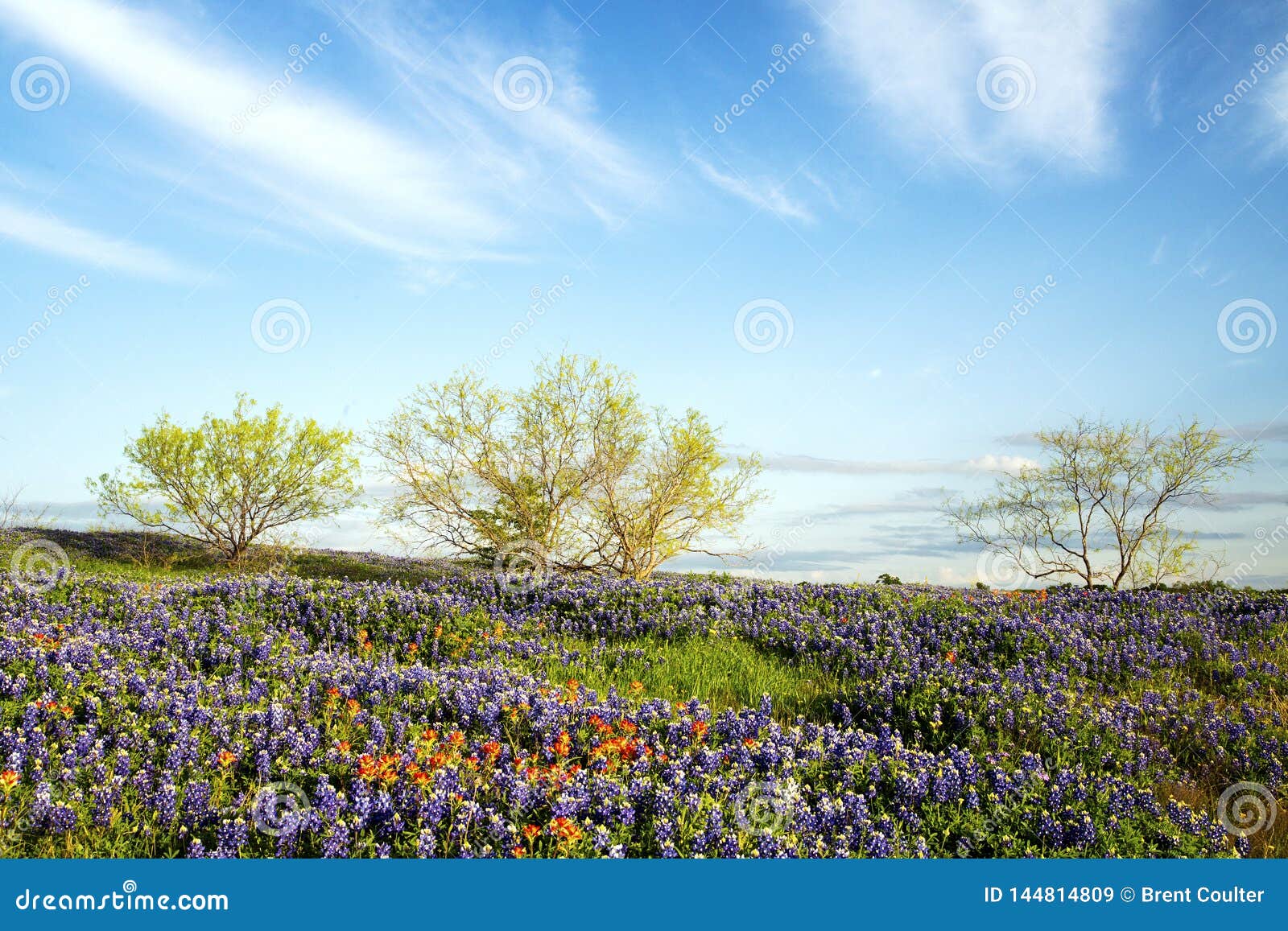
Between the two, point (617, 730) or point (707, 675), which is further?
point (707, 675)

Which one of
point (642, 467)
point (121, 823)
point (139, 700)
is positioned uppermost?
point (642, 467)

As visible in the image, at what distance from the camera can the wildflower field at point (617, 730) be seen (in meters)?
5.20

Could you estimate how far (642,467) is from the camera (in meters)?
21.2

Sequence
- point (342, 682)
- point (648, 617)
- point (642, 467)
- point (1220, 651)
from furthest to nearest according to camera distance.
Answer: point (642, 467) → point (648, 617) → point (1220, 651) → point (342, 682)

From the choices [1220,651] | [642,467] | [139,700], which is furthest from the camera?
[642,467]

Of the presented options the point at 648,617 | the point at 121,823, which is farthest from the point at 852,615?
the point at 121,823

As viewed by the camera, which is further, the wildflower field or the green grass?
the green grass

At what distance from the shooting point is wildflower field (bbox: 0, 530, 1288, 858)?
17.1 ft

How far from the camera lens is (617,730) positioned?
21.9 feet

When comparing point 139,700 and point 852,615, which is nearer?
point 139,700

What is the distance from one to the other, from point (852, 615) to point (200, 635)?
8978mm

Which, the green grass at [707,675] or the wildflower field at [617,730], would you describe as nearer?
the wildflower field at [617,730]

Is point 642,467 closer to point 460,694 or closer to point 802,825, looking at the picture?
point 460,694

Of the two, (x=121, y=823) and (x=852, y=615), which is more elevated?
(x=852, y=615)
